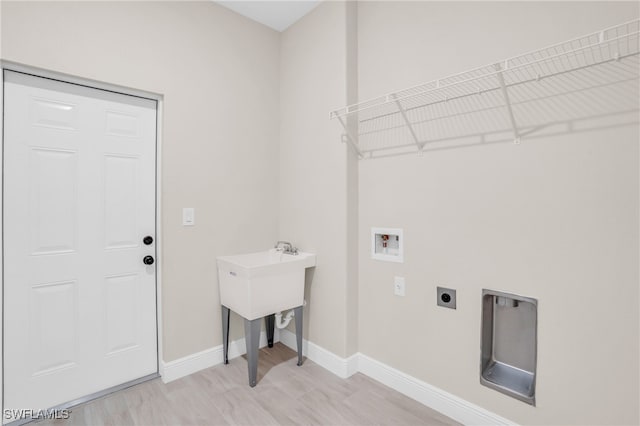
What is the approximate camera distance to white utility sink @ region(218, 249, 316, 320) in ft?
6.67

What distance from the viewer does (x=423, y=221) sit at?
6.26 ft

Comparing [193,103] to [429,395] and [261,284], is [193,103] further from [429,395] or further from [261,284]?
[429,395]

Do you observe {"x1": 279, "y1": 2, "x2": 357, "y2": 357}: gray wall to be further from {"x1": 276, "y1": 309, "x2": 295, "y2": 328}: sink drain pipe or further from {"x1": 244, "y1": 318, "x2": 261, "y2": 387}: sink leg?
{"x1": 244, "y1": 318, "x2": 261, "y2": 387}: sink leg

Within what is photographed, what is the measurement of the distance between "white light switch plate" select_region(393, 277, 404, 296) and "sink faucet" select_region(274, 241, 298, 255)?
31.9 inches

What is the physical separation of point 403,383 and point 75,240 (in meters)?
2.09

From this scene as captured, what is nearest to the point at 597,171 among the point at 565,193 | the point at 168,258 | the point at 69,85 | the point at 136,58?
the point at 565,193

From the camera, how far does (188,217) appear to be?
7.25 ft

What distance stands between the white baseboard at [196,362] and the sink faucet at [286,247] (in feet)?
2.45

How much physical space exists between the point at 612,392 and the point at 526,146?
107cm

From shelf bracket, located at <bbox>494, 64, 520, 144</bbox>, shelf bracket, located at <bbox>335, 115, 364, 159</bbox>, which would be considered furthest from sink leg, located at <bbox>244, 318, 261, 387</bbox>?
shelf bracket, located at <bbox>494, 64, 520, 144</bbox>

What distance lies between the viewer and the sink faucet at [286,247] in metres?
2.52

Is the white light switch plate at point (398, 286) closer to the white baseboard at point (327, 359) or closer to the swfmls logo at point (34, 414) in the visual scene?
the white baseboard at point (327, 359)

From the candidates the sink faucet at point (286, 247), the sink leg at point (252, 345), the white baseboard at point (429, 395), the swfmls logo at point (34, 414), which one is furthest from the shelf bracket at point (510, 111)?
the swfmls logo at point (34, 414)

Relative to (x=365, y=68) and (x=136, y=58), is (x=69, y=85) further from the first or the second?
(x=365, y=68)
